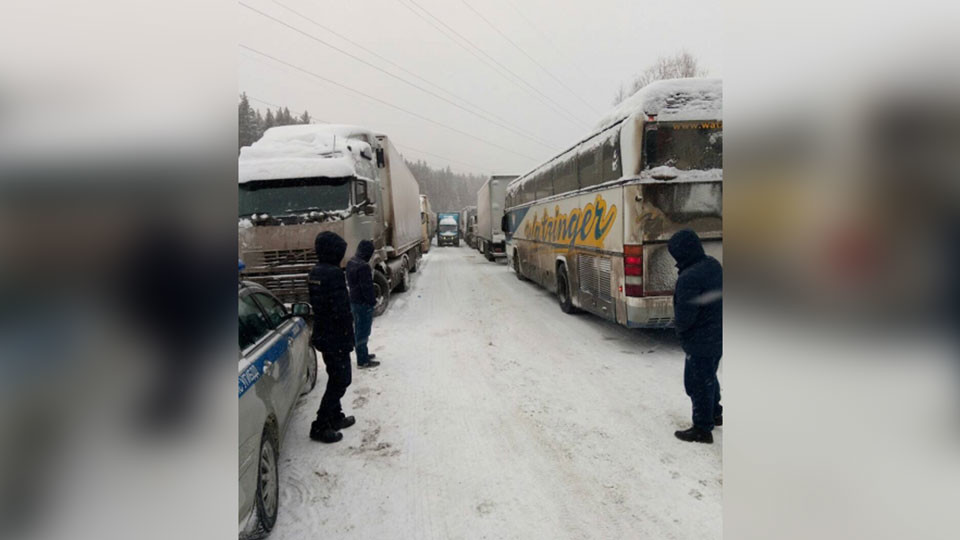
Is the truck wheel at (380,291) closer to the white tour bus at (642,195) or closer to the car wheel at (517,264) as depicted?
the white tour bus at (642,195)

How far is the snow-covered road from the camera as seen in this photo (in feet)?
9.57

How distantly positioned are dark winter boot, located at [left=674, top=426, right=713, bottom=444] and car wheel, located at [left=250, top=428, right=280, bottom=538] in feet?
11.1

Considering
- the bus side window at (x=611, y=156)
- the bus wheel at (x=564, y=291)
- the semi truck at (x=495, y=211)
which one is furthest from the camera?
the semi truck at (x=495, y=211)

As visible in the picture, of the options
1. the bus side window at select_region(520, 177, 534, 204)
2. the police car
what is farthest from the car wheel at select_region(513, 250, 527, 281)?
the police car

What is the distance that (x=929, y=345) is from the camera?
689 mm

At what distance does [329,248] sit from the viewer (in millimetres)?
3953

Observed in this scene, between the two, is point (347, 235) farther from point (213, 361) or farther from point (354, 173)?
point (213, 361)

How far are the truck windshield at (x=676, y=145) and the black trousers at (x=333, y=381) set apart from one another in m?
4.21

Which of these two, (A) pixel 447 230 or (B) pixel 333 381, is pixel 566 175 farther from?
(A) pixel 447 230

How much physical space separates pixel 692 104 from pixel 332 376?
15.9ft

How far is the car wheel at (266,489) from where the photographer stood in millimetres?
2676

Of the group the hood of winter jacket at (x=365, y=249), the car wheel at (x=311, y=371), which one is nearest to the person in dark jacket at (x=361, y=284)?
the hood of winter jacket at (x=365, y=249)

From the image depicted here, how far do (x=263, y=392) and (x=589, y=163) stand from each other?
616 cm

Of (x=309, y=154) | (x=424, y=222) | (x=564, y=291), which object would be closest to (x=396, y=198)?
(x=309, y=154)
